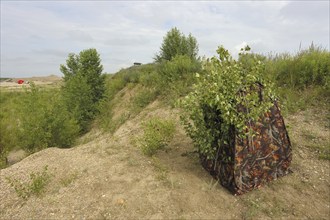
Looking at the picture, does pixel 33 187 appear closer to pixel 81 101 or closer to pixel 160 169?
pixel 160 169

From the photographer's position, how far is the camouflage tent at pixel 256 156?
3350 millimetres

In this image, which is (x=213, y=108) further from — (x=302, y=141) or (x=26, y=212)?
(x=26, y=212)

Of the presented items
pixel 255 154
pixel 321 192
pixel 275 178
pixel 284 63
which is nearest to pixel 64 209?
pixel 255 154

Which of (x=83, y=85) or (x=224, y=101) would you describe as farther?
(x=83, y=85)

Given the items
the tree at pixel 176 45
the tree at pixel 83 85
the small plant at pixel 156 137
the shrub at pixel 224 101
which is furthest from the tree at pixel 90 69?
the shrub at pixel 224 101

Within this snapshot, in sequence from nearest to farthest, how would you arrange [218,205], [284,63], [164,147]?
[218,205] < [164,147] < [284,63]

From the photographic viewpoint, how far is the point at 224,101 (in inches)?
127

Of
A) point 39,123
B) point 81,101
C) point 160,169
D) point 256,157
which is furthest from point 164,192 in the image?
point 81,101

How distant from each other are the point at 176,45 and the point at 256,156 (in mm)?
9143

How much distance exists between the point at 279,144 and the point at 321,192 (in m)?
0.79

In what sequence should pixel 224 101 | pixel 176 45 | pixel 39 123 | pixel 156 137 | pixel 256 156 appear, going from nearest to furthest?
pixel 224 101 → pixel 256 156 → pixel 156 137 → pixel 39 123 → pixel 176 45

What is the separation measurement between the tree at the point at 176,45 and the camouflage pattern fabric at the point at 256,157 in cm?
851

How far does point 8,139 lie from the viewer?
36.6 ft

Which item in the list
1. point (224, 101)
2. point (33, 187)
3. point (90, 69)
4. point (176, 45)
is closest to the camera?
point (224, 101)
